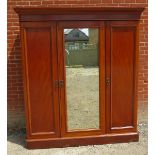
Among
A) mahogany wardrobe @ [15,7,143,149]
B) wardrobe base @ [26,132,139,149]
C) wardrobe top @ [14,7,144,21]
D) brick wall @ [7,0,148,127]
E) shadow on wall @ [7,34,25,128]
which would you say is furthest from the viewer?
shadow on wall @ [7,34,25,128]

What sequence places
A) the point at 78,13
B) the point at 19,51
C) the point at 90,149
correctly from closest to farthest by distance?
1. the point at 78,13
2. the point at 90,149
3. the point at 19,51

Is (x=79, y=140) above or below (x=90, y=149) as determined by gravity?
above

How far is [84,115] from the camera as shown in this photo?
13.6ft

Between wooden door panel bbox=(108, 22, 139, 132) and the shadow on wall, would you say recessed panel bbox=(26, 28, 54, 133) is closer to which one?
the shadow on wall

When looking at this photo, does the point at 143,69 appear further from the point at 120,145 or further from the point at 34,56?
the point at 34,56

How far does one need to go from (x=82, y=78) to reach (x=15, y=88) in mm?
1410

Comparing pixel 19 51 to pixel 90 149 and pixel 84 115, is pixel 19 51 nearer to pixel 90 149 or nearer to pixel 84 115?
pixel 84 115

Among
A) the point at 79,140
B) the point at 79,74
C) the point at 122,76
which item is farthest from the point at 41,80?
the point at 122,76

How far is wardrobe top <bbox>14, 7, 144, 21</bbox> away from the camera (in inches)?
145

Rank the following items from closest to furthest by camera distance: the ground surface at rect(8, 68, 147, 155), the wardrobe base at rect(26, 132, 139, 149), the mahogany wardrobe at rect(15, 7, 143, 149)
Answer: the mahogany wardrobe at rect(15, 7, 143, 149), the ground surface at rect(8, 68, 147, 155), the wardrobe base at rect(26, 132, 139, 149)

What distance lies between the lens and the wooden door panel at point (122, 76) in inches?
156

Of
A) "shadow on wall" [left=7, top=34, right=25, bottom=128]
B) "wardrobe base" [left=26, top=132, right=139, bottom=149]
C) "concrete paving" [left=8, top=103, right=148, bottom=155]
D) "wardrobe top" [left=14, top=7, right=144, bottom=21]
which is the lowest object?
"concrete paving" [left=8, top=103, right=148, bottom=155]

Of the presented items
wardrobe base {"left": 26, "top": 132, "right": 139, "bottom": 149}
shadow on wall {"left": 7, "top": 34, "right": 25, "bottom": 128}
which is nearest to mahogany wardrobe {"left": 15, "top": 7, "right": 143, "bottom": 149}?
wardrobe base {"left": 26, "top": 132, "right": 139, "bottom": 149}

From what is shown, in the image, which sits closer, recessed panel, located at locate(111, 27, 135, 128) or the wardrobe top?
the wardrobe top
